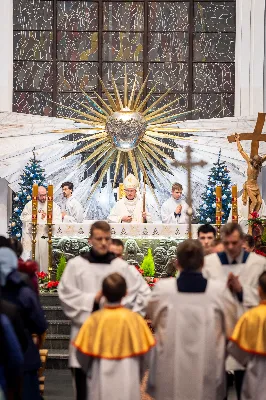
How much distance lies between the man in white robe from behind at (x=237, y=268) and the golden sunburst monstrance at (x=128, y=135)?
964 cm

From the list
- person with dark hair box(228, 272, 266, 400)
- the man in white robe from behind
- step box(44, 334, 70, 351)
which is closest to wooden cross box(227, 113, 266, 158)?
step box(44, 334, 70, 351)

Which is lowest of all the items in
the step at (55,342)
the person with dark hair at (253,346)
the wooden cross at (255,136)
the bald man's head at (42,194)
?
the step at (55,342)

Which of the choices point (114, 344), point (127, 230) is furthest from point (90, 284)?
point (127, 230)

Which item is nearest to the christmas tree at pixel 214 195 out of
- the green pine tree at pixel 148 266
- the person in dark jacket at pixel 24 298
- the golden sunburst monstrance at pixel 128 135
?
the golden sunburst monstrance at pixel 128 135

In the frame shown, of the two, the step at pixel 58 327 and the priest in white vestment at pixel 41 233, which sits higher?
the priest in white vestment at pixel 41 233

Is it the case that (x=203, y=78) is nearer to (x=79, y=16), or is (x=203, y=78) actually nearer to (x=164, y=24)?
(x=164, y=24)

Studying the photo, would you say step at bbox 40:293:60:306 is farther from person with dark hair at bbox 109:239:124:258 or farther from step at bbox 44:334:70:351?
person with dark hair at bbox 109:239:124:258

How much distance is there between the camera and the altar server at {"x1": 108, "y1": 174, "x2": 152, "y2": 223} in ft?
54.5

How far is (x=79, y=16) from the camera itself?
21.8 metres

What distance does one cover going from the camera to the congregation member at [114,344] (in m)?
7.52

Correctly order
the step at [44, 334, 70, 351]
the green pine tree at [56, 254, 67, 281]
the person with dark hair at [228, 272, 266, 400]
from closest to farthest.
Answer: the person with dark hair at [228, 272, 266, 400] < the step at [44, 334, 70, 351] < the green pine tree at [56, 254, 67, 281]

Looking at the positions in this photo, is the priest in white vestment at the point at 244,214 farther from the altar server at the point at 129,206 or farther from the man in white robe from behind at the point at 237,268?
the man in white robe from behind at the point at 237,268

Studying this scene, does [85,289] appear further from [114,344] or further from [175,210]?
[175,210]

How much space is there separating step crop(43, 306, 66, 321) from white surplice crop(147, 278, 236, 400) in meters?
5.23
